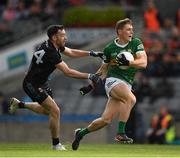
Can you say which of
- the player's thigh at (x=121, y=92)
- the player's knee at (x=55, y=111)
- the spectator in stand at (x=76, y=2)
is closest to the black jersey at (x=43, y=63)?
the player's knee at (x=55, y=111)

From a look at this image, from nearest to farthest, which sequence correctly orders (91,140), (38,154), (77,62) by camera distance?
(38,154) → (91,140) → (77,62)

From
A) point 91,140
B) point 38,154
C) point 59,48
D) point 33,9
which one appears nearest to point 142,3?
point 33,9

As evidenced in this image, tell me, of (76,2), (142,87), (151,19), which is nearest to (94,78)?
(142,87)

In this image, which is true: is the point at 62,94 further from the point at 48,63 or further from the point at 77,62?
the point at 48,63

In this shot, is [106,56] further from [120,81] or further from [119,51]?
[120,81]

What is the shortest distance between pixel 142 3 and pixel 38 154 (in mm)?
15519

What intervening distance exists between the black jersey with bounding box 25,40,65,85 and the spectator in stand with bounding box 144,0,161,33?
11.0 metres

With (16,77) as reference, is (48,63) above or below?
above

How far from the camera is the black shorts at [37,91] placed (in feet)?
62.0

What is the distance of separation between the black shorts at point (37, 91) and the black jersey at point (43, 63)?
0.25 feet

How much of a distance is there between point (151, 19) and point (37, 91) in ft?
38.0

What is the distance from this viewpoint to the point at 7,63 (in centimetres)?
3061

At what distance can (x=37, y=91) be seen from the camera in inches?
747

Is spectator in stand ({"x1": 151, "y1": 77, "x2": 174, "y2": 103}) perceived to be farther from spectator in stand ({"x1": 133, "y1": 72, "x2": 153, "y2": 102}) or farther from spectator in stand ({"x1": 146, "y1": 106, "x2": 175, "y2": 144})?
spectator in stand ({"x1": 146, "y1": 106, "x2": 175, "y2": 144})
